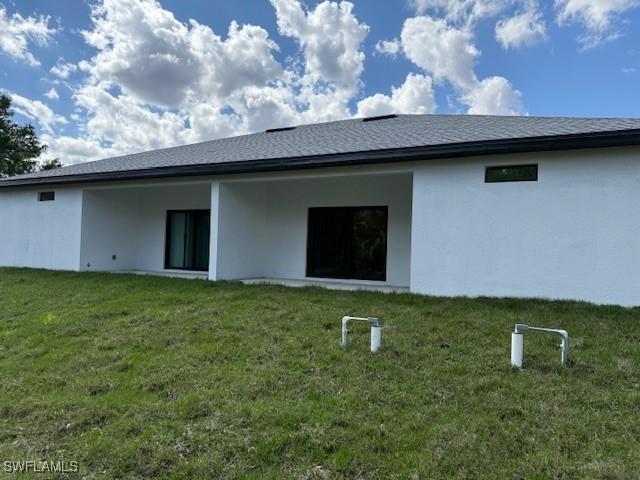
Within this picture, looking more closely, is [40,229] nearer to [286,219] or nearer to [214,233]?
[214,233]

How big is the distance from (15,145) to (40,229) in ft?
79.7

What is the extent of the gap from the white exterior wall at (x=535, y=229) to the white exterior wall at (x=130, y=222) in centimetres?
698

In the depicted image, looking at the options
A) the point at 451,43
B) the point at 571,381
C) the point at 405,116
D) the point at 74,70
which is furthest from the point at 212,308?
the point at 74,70

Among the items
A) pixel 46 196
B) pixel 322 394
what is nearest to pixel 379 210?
pixel 322 394

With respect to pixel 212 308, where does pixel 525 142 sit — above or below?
above

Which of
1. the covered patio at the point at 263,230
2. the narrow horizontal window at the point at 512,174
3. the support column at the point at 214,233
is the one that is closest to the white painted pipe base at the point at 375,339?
the narrow horizontal window at the point at 512,174

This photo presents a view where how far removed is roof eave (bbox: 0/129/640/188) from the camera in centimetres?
643

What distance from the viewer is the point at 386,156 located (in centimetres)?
800

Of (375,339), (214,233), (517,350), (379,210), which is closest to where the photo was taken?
(517,350)

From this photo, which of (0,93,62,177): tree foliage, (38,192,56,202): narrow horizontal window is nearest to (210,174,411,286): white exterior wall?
(38,192,56,202): narrow horizontal window

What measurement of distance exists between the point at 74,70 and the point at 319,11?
999 cm

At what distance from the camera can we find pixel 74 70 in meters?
17.0

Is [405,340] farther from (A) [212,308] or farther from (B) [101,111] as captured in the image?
(B) [101,111]

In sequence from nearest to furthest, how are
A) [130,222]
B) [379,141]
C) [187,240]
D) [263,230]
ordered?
1. [379,141]
2. [263,230]
3. [187,240]
4. [130,222]
